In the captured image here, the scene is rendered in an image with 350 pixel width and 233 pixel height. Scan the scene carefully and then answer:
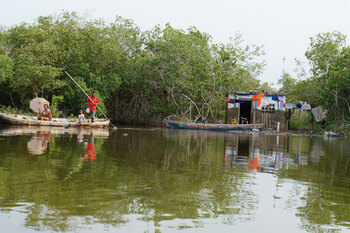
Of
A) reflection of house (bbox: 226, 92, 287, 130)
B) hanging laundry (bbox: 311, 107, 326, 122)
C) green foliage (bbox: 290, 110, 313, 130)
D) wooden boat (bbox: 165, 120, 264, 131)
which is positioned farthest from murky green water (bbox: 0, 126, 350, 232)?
green foliage (bbox: 290, 110, 313, 130)

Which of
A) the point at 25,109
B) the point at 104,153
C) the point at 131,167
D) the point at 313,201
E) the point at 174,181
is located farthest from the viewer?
the point at 25,109

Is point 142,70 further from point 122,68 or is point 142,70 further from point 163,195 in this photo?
point 163,195

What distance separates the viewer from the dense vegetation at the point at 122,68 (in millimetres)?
24500

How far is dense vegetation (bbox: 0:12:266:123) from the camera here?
80.4 feet

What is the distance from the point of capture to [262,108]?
28.9 meters

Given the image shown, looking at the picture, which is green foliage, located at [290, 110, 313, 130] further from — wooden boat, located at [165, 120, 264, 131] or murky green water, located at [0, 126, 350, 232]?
murky green water, located at [0, 126, 350, 232]

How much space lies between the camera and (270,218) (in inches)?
173

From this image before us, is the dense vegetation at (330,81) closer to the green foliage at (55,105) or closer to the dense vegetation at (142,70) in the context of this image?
the dense vegetation at (142,70)

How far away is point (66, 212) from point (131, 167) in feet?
10.3

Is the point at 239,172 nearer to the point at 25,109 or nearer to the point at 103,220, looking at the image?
the point at 103,220

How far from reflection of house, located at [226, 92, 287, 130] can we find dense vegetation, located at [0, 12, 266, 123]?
127cm

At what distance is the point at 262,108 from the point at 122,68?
10.3m

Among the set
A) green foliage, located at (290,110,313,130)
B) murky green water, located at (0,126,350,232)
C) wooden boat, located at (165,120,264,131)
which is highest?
green foliage, located at (290,110,313,130)

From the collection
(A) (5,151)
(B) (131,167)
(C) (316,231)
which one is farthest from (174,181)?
(A) (5,151)
